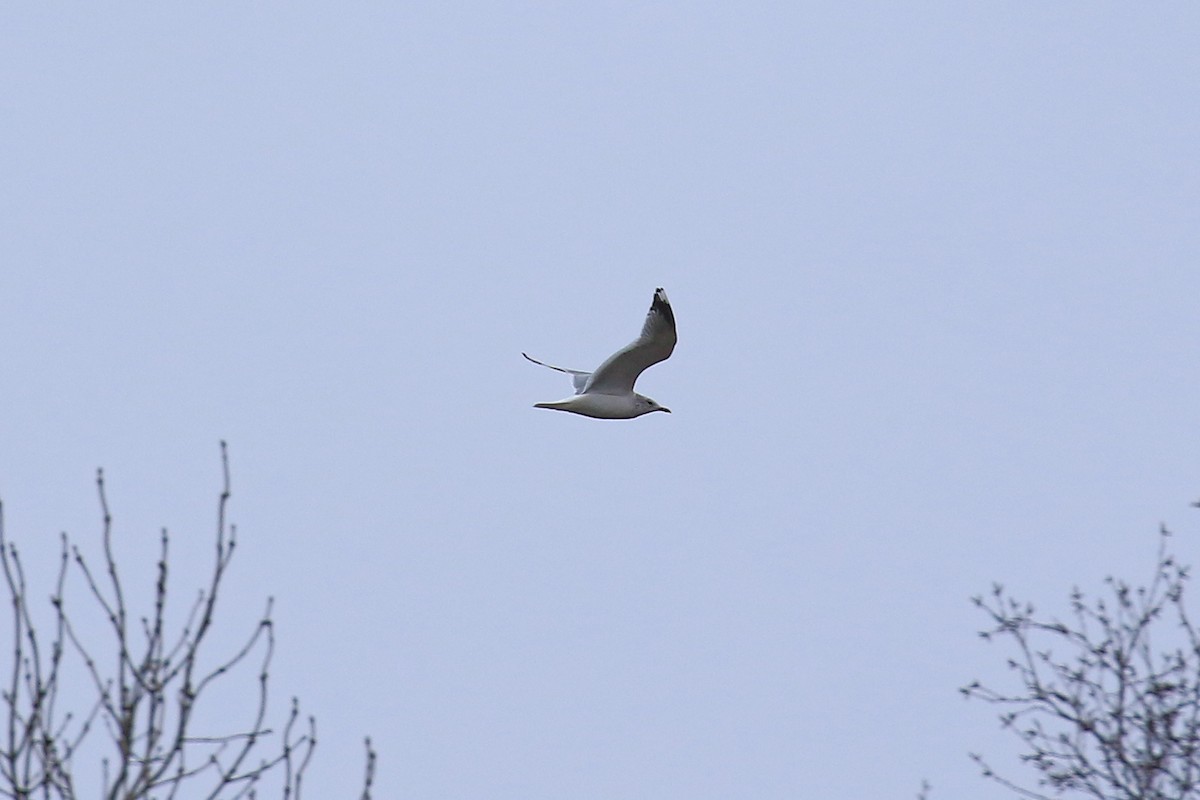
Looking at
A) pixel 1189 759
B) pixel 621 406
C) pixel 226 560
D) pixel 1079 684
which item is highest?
pixel 621 406

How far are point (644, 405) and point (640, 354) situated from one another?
1.16 meters

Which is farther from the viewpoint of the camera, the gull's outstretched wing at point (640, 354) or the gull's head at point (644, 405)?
the gull's head at point (644, 405)

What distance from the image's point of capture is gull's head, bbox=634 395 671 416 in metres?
14.7

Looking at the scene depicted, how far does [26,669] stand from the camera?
426cm

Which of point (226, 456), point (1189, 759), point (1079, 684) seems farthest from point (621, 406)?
point (226, 456)

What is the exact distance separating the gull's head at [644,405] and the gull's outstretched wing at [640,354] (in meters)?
0.21

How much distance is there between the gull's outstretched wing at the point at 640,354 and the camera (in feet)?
43.3

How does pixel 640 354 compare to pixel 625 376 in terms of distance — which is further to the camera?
pixel 625 376

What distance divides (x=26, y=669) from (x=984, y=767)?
487 centimetres

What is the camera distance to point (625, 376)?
14.2m

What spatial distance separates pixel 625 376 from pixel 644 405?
629mm

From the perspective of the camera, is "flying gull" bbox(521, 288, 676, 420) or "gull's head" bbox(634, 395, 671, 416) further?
"gull's head" bbox(634, 395, 671, 416)

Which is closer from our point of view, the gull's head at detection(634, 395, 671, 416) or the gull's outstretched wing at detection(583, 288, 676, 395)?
the gull's outstretched wing at detection(583, 288, 676, 395)

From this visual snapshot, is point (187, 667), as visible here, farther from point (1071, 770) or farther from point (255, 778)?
point (1071, 770)
